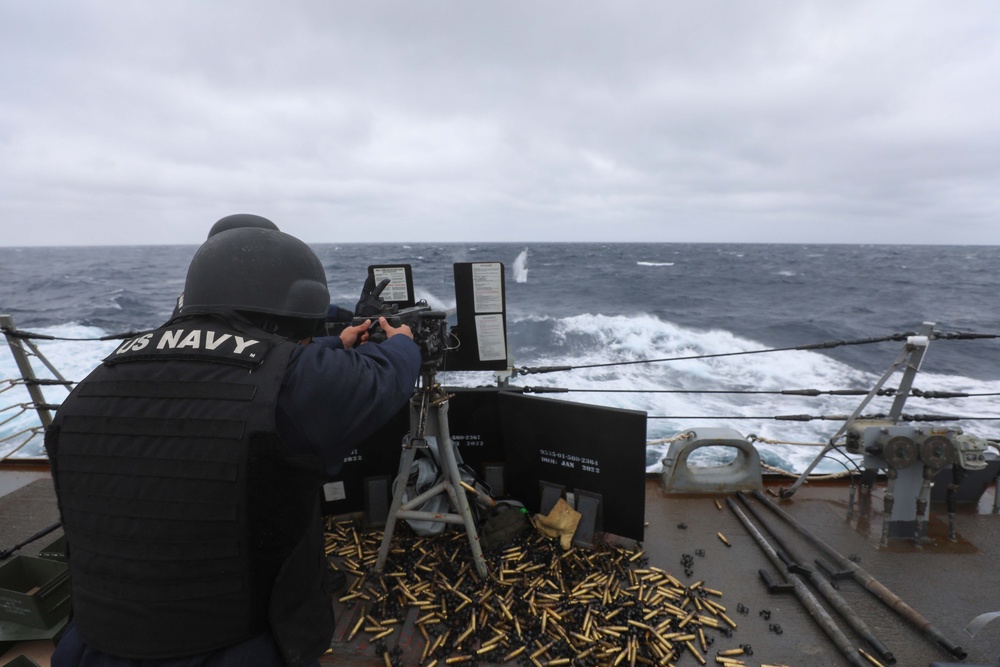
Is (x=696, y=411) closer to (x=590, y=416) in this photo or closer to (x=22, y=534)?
(x=590, y=416)

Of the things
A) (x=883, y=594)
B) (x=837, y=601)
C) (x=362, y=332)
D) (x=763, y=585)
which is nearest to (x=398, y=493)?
(x=362, y=332)

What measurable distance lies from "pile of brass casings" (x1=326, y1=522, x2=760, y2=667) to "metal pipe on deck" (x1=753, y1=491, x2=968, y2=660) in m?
1.18

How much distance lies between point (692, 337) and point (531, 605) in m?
22.4

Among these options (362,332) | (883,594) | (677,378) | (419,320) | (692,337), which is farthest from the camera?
(692,337)

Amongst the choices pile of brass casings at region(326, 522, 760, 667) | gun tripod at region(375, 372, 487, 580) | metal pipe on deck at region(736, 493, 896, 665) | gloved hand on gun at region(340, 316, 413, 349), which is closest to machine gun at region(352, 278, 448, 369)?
gloved hand on gun at region(340, 316, 413, 349)

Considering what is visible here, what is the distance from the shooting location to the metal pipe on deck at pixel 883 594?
329cm

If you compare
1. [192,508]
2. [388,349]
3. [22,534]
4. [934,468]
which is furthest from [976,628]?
[22,534]

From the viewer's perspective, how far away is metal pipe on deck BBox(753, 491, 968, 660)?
3290 mm

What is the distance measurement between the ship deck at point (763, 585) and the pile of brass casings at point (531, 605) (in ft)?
0.07

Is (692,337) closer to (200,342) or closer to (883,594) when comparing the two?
(883,594)

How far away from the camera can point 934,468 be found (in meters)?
4.38

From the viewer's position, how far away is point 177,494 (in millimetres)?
1786

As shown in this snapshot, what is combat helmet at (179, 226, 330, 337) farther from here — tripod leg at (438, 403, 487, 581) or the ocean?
the ocean

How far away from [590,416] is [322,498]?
8.91 ft
